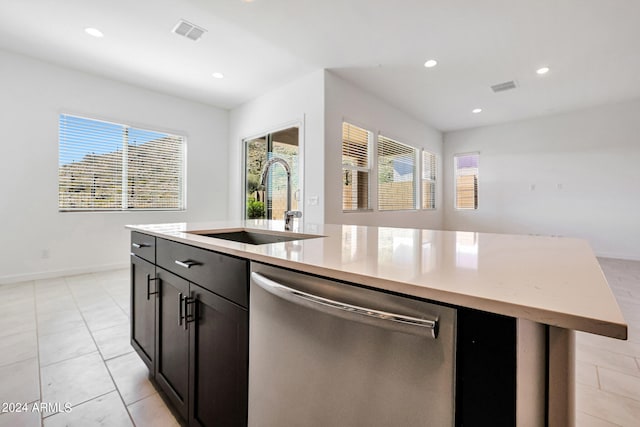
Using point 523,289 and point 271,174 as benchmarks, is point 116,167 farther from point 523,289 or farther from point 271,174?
point 523,289

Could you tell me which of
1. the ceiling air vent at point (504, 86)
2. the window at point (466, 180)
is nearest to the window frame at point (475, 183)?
the window at point (466, 180)

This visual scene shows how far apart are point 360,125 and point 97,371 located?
13.8ft

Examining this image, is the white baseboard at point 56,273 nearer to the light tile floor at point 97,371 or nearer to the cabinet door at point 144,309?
the light tile floor at point 97,371

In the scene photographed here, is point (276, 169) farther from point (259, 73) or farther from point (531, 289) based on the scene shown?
point (531, 289)

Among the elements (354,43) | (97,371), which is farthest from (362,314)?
(354,43)

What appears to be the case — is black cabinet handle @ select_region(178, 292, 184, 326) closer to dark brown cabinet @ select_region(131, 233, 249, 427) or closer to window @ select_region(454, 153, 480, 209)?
dark brown cabinet @ select_region(131, 233, 249, 427)

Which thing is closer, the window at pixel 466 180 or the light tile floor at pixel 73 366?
the light tile floor at pixel 73 366

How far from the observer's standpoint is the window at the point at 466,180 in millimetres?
6883

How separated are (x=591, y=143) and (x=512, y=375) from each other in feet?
23.5

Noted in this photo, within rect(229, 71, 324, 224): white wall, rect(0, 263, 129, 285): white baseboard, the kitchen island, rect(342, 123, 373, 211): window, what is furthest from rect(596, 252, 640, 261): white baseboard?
rect(0, 263, 129, 285): white baseboard

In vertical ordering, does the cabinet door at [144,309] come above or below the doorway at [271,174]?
below

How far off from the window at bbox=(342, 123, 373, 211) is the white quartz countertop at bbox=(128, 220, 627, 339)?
334cm

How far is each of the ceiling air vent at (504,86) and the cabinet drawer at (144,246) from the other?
5.16 metres

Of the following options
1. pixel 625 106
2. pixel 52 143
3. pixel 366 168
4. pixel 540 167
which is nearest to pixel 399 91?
pixel 366 168
